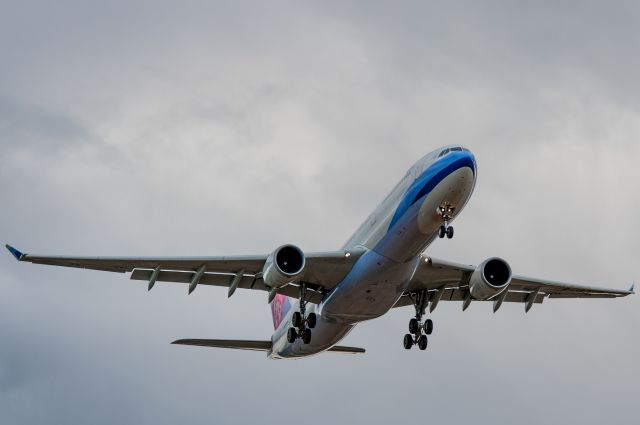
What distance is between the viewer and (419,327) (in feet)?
127

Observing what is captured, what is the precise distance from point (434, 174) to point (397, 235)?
2264mm

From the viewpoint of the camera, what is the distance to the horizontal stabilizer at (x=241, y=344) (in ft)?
132

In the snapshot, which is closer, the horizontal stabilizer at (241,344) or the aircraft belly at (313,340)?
the aircraft belly at (313,340)

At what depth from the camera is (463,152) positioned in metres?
32.1

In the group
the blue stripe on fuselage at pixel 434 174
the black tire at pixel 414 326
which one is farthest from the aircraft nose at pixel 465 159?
the black tire at pixel 414 326

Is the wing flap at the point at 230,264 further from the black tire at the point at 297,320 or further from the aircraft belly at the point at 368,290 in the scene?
the black tire at the point at 297,320

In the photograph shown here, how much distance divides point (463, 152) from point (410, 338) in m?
9.48

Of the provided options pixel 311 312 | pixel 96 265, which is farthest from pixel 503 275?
pixel 96 265

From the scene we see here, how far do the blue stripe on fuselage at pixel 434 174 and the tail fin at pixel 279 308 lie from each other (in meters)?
11.3

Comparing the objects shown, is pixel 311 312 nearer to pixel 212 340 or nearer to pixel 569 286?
pixel 212 340

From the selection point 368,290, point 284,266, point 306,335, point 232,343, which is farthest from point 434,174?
point 232,343

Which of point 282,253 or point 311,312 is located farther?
point 311,312

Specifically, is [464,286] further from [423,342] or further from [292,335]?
[292,335]

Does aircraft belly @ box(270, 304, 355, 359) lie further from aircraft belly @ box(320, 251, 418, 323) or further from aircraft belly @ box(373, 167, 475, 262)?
aircraft belly @ box(373, 167, 475, 262)
